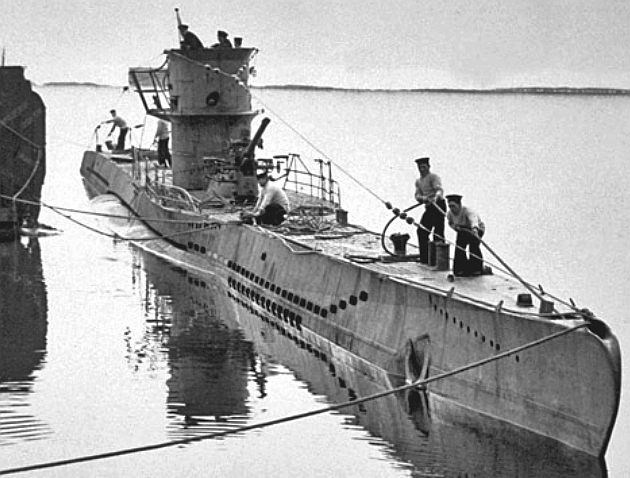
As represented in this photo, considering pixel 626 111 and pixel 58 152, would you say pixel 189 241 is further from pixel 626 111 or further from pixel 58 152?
pixel 626 111

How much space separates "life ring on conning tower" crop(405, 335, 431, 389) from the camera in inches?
771

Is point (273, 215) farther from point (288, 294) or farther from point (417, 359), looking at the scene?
point (417, 359)

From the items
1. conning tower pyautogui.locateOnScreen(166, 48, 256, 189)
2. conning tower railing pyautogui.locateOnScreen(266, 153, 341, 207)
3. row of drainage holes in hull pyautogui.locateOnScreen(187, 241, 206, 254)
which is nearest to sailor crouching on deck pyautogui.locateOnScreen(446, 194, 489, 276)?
conning tower railing pyautogui.locateOnScreen(266, 153, 341, 207)

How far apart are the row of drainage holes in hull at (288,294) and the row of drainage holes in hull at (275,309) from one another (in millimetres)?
209

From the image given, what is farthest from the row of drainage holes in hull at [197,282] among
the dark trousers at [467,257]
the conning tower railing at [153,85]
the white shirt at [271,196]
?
the dark trousers at [467,257]

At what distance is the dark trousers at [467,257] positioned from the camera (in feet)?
67.0

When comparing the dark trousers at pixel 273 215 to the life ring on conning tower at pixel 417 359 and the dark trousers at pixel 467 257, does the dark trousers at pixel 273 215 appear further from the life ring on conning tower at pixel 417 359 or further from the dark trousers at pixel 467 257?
the life ring on conning tower at pixel 417 359

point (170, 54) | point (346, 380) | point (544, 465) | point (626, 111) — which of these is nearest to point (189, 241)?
point (170, 54)

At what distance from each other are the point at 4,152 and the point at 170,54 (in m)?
5.45

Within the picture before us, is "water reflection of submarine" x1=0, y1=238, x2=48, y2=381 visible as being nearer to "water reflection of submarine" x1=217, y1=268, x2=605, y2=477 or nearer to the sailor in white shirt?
"water reflection of submarine" x1=217, y1=268, x2=605, y2=477

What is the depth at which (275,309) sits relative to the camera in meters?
25.4

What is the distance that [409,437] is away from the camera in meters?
18.0

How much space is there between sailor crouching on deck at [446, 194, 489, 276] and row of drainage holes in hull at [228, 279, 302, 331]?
4.41 metres

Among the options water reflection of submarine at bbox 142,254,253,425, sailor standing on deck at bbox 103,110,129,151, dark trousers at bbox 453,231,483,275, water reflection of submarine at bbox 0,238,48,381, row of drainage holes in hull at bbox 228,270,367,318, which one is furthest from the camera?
sailor standing on deck at bbox 103,110,129,151
